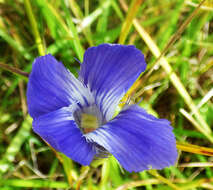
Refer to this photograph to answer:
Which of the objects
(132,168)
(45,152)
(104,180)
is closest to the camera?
(132,168)

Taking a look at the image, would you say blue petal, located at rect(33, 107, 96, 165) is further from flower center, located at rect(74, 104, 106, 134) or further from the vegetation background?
the vegetation background

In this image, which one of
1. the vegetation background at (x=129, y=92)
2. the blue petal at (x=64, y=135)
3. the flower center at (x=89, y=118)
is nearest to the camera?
the blue petal at (x=64, y=135)

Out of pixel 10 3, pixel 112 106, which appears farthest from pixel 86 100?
pixel 10 3

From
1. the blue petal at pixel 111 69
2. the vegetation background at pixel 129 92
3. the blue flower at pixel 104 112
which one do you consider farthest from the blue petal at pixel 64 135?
the vegetation background at pixel 129 92

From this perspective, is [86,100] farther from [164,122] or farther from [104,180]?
[104,180]

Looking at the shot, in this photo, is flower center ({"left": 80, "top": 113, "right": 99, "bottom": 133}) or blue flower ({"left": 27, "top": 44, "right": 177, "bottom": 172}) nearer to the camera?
blue flower ({"left": 27, "top": 44, "right": 177, "bottom": 172})

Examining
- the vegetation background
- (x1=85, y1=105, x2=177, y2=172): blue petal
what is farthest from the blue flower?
the vegetation background

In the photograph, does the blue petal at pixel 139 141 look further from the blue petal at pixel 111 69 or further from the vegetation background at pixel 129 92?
the vegetation background at pixel 129 92

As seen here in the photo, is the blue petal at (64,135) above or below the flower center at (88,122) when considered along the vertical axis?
above
